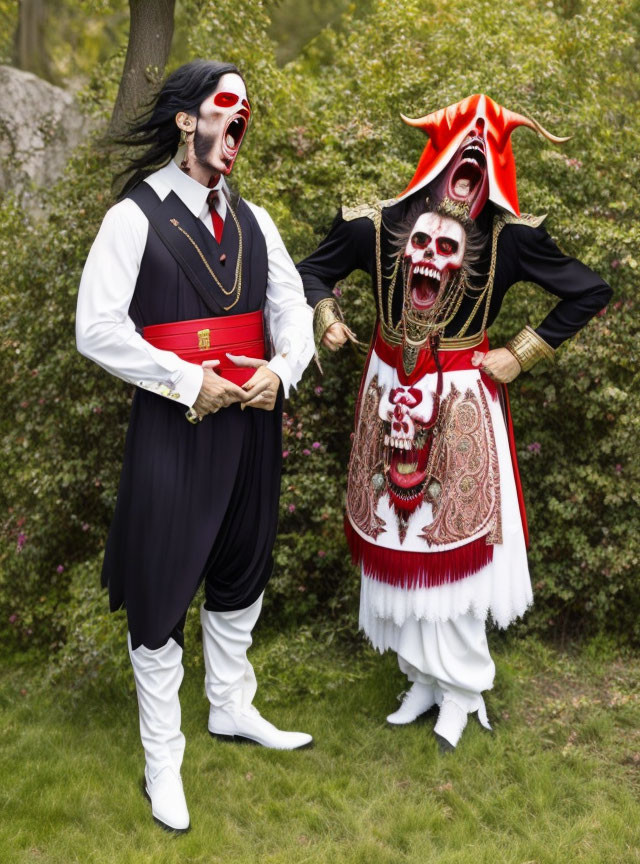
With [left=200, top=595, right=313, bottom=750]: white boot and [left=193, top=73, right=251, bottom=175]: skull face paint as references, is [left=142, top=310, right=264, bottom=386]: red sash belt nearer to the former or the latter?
A: [left=193, top=73, right=251, bottom=175]: skull face paint

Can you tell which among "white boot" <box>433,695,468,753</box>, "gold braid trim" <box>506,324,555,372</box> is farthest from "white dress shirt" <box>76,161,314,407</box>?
"white boot" <box>433,695,468,753</box>

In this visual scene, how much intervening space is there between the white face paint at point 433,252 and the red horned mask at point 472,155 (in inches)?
3.9

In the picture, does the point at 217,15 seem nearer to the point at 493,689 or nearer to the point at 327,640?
the point at 327,640

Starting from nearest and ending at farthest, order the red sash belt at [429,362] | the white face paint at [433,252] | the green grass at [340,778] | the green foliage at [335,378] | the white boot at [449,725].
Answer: the green grass at [340,778] → the white face paint at [433,252] → the red sash belt at [429,362] → the white boot at [449,725] → the green foliage at [335,378]

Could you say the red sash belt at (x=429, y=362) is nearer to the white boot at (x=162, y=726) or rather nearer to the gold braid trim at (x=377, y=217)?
the gold braid trim at (x=377, y=217)

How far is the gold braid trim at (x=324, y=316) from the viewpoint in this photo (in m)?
3.42

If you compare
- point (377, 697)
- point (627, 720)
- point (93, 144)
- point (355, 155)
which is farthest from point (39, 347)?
point (627, 720)

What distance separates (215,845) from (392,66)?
163 inches

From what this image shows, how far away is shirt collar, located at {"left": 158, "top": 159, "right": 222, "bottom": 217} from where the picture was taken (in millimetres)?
2916

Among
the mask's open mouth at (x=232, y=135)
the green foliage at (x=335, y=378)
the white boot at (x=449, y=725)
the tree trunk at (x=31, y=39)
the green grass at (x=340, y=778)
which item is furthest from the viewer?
the tree trunk at (x=31, y=39)

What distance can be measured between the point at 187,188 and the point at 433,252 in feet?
2.88

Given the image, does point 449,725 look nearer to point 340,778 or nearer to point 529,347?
point 340,778

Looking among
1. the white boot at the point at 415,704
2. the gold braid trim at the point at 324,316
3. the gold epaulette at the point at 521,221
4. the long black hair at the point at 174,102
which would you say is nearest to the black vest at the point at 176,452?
the long black hair at the point at 174,102

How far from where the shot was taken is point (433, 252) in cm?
324
